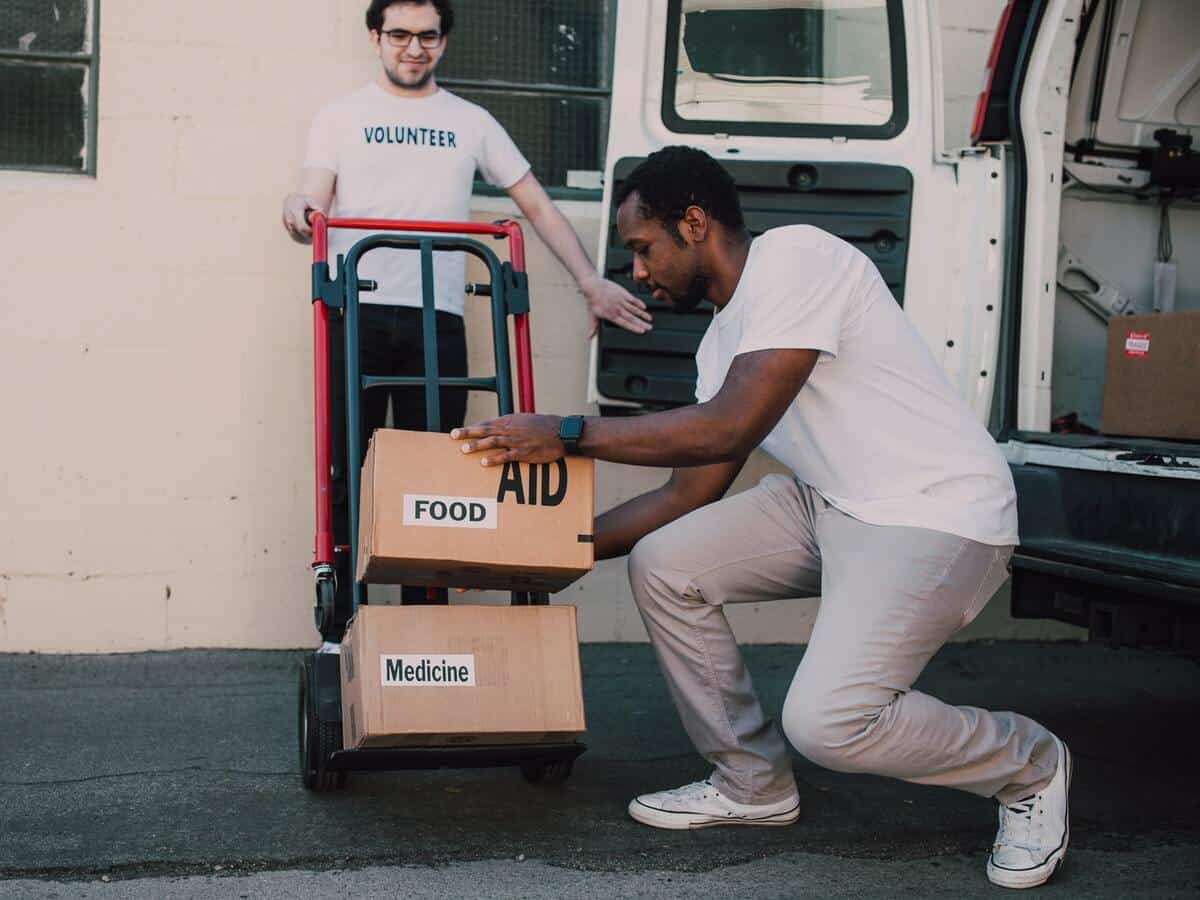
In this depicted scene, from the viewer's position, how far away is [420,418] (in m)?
4.42

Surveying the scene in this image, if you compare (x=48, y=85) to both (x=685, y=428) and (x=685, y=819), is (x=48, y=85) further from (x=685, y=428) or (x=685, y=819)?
(x=685, y=819)

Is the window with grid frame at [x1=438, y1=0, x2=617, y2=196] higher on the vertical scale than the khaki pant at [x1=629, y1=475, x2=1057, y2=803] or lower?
higher

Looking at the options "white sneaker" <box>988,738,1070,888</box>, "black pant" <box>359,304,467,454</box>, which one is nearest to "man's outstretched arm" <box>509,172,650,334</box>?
"black pant" <box>359,304,467,454</box>

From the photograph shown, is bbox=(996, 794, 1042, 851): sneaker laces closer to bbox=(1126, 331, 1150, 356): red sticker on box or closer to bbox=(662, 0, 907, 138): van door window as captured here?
bbox=(1126, 331, 1150, 356): red sticker on box

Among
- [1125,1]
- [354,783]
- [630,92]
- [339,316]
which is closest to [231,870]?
[354,783]

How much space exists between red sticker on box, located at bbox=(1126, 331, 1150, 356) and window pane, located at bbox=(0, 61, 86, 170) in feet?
10.8

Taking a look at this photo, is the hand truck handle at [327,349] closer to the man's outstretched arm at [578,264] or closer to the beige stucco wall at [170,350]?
the man's outstretched arm at [578,264]

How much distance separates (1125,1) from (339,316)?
260cm

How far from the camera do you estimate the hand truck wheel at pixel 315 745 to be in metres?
3.42

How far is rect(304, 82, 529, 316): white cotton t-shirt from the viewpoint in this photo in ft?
14.4

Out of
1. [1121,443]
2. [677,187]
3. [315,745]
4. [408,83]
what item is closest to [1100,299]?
[1121,443]

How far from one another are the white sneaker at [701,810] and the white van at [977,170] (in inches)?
37.8

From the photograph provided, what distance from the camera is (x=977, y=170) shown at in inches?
173

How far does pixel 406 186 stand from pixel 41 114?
138 centimetres
